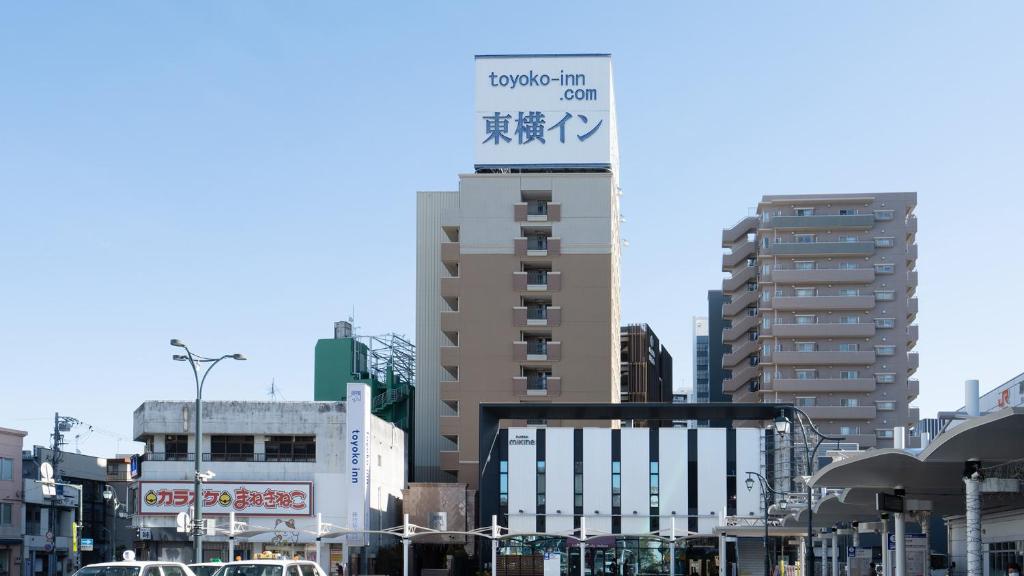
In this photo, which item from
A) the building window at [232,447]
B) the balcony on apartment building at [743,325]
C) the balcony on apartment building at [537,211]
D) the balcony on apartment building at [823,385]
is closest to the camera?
the building window at [232,447]

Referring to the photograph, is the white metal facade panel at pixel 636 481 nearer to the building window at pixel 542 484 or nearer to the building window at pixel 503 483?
the building window at pixel 542 484

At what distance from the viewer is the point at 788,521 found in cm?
6069

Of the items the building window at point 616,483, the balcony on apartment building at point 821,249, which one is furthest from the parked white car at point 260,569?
the balcony on apartment building at point 821,249

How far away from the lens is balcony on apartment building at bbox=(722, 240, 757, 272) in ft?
393

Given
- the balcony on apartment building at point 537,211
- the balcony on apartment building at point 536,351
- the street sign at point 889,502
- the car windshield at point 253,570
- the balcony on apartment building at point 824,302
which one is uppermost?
the balcony on apartment building at point 537,211

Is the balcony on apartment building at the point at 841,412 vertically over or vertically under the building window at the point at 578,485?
over

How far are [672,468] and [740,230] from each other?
4846 cm

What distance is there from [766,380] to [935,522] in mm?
25528

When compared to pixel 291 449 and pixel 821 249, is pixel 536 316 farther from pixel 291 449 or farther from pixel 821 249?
pixel 821 249

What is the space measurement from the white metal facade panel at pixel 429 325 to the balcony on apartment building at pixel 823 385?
34.4m

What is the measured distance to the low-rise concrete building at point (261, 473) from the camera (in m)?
69.2

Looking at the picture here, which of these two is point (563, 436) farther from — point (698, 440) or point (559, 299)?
point (559, 299)

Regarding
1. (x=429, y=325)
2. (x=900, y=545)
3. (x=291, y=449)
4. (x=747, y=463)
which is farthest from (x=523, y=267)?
(x=900, y=545)

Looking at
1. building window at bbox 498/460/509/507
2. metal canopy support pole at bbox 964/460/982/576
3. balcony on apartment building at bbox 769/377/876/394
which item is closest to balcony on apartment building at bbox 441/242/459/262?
building window at bbox 498/460/509/507
